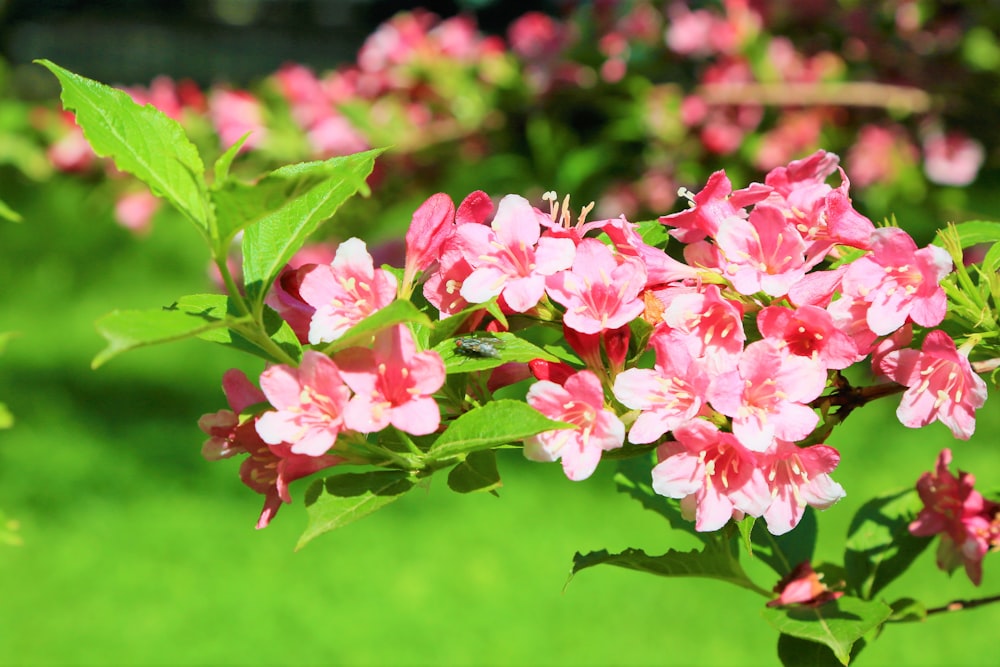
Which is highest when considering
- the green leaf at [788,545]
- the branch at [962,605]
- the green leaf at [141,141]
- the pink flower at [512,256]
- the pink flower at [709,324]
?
the green leaf at [141,141]

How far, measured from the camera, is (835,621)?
831 millimetres

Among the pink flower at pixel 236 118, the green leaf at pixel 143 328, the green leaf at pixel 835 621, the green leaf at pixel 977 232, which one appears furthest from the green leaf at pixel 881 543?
the pink flower at pixel 236 118

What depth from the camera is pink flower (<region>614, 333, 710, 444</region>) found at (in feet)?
2.17

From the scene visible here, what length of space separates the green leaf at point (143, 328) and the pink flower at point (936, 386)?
418 millimetres

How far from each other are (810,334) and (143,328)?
392 mm

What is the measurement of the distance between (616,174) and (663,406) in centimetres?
267

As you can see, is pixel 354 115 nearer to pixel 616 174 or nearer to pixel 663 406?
pixel 616 174

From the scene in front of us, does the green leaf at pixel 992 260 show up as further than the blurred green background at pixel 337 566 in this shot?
No

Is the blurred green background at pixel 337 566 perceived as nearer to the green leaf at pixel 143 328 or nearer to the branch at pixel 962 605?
the branch at pixel 962 605

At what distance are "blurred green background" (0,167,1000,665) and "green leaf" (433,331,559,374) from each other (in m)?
1.99

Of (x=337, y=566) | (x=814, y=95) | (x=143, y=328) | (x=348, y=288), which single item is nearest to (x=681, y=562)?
(x=348, y=288)

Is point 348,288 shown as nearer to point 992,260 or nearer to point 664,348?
point 664,348

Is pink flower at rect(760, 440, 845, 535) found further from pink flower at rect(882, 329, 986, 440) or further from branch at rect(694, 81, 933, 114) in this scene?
branch at rect(694, 81, 933, 114)

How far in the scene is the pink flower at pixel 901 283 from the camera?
68cm
